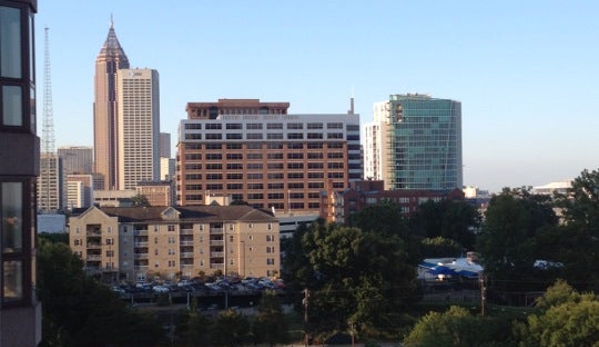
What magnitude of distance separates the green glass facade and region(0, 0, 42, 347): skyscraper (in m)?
141

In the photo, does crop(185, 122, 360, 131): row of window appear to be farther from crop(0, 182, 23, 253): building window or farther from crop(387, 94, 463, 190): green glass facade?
crop(0, 182, 23, 253): building window

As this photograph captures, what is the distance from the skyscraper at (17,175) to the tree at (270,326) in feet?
93.0

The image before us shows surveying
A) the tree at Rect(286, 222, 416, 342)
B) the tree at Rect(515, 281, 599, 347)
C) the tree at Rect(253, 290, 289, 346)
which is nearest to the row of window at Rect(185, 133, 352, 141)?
the tree at Rect(286, 222, 416, 342)

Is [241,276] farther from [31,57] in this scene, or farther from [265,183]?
[31,57]

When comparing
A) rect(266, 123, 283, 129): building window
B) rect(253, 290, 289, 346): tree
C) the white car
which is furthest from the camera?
rect(266, 123, 283, 129): building window

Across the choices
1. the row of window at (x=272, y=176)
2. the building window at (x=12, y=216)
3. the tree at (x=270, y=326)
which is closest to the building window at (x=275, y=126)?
the row of window at (x=272, y=176)

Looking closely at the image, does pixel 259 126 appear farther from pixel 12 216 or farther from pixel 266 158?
pixel 12 216

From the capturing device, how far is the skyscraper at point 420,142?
148m

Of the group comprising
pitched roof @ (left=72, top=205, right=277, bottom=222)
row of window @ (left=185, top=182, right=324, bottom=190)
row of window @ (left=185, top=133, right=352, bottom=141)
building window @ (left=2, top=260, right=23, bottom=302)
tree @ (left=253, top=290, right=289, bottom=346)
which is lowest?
tree @ (left=253, top=290, right=289, bottom=346)

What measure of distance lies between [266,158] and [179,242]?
4784cm

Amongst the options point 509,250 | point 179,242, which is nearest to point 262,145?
point 179,242

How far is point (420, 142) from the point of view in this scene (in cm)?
14800

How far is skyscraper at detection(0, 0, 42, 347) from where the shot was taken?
655 cm

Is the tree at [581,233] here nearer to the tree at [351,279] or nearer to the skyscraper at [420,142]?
the tree at [351,279]
